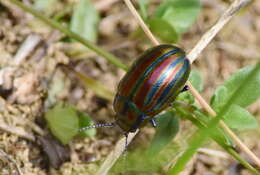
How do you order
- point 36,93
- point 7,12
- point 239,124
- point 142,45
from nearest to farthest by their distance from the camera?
point 239,124 → point 36,93 → point 7,12 → point 142,45

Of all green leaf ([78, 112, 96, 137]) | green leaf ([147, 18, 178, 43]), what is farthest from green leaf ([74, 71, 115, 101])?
green leaf ([147, 18, 178, 43])

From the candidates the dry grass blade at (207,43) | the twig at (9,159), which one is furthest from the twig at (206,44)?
the twig at (9,159)

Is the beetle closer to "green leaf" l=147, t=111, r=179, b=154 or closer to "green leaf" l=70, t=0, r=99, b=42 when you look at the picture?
"green leaf" l=147, t=111, r=179, b=154

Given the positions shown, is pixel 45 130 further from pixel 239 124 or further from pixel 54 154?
pixel 239 124

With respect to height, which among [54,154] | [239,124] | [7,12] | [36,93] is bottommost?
[239,124]

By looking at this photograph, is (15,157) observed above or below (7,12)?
below

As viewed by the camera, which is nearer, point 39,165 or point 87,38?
point 39,165

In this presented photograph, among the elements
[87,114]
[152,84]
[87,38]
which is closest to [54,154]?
[87,114]

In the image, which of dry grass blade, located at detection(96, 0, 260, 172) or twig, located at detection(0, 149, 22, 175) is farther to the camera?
dry grass blade, located at detection(96, 0, 260, 172)
